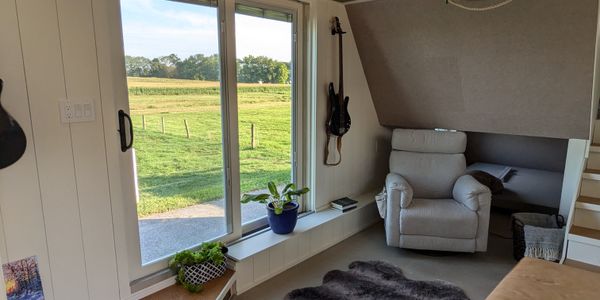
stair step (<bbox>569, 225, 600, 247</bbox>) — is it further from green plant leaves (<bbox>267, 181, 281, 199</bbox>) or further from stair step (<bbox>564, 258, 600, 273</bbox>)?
green plant leaves (<bbox>267, 181, 281, 199</bbox>)

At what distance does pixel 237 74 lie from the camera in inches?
103

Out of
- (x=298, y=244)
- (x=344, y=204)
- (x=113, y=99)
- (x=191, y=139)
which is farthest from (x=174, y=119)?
(x=344, y=204)

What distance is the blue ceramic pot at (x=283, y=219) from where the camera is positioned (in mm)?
2809

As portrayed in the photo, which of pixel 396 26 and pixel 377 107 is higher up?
pixel 396 26

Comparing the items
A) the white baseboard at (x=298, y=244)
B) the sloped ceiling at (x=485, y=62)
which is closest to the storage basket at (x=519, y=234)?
the sloped ceiling at (x=485, y=62)

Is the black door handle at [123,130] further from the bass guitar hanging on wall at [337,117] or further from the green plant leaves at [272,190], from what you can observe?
the bass guitar hanging on wall at [337,117]

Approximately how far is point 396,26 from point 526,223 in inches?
77.1

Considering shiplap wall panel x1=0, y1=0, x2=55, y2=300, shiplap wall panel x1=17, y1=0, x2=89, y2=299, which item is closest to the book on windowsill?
shiplap wall panel x1=17, y1=0, x2=89, y2=299

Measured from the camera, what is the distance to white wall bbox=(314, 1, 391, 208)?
10.4 ft

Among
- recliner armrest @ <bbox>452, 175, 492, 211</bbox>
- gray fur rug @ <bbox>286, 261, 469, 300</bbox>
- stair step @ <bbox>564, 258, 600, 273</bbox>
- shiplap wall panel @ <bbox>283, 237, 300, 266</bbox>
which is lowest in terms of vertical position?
gray fur rug @ <bbox>286, 261, 469, 300</bbox>

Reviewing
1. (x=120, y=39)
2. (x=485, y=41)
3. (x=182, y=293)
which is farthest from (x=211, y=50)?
(x=485, y=41)

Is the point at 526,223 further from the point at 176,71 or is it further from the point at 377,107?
the point at 176,71

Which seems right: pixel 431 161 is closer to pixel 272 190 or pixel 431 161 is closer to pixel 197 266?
pixel 272 190

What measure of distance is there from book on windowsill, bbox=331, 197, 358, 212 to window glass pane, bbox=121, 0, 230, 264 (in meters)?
1.25
